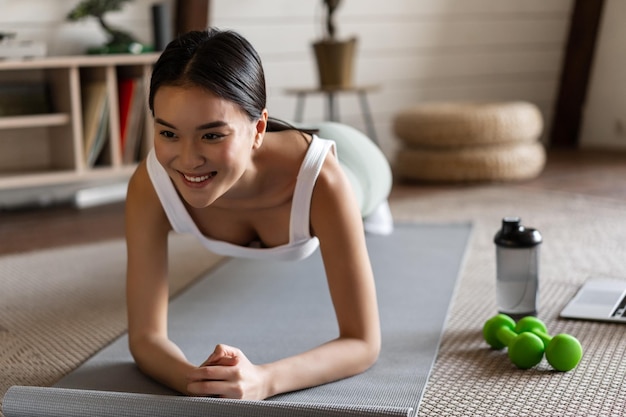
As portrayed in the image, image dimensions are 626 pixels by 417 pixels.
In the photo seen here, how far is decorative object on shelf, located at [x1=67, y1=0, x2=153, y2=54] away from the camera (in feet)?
9.94

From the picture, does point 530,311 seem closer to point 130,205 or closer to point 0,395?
point 130,205

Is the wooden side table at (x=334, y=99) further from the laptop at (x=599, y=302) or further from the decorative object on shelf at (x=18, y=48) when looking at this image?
the laptop at (x=599, y=302)

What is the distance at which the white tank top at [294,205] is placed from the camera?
144cm

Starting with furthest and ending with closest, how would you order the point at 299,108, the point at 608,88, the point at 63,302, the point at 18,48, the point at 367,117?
the point at 608,88, the point at 367,117, the point at 299,108, the point at 18,48, the point at 63,302

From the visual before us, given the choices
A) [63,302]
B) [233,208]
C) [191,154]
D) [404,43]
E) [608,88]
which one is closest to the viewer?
[191,154]

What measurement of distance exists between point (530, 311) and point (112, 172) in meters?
1.83

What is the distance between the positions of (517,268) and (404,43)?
2.62 meters

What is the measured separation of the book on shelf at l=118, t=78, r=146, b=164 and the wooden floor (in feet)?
0.78

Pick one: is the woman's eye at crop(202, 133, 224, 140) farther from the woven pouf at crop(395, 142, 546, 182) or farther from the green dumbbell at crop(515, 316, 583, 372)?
the woven pouf at crop(395, 142, 546, 182)

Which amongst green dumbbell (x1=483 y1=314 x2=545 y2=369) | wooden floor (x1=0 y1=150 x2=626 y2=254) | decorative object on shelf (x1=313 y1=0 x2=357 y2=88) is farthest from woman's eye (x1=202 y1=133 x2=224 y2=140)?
decorative object on shelf (x1=313 y1=0 x2=357 y2=88)

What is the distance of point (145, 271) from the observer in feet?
4.82

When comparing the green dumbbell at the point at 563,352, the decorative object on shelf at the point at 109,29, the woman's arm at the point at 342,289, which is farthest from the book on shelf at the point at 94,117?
the green dumbbell at the point at 563,352

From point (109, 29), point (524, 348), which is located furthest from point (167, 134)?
point (109, 29)

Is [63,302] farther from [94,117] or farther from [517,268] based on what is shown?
[94,117]
